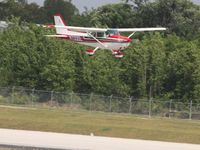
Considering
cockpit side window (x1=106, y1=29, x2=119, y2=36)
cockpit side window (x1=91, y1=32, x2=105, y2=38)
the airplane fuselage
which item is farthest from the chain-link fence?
cockpit side window (x1=106, y1=29, x2=119, y2=36)

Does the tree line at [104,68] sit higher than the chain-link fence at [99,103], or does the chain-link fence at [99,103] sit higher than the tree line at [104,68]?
the tree line at [104,68]

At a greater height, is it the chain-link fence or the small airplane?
the small airplane

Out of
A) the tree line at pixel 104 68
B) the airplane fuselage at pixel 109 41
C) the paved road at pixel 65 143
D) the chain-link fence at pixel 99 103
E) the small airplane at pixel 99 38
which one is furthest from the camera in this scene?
the tree line at pixel 104 68

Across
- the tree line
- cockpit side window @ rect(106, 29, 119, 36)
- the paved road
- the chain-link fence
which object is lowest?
the chain-link fence

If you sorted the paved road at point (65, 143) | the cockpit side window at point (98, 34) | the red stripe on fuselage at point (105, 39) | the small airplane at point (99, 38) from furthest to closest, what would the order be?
the cockpit side window at point (98, 34), the small airplane at point (99, 38), the red stripe on fuselage at point (105, 39), the paved road at point (65, 143)

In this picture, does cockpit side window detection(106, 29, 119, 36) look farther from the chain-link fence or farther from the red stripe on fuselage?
the chain-link fence

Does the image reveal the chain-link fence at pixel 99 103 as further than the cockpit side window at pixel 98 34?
Yes

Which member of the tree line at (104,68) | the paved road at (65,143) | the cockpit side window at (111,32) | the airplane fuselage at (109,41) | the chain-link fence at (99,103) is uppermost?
the cockpit side window at (111,32)

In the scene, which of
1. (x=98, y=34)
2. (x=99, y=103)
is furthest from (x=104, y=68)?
(x=98, y=34)

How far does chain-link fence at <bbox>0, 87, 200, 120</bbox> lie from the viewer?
48844mm

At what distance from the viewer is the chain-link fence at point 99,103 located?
48844mm

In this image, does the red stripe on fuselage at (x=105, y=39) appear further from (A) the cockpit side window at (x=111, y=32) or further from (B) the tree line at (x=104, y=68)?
(B) the tree line at (x=104, y=68)

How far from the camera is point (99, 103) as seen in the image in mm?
49594

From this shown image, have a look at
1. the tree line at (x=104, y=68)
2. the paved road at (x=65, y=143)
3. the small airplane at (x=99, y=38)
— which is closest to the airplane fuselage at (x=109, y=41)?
the small airplane at (x=99, y=38)
